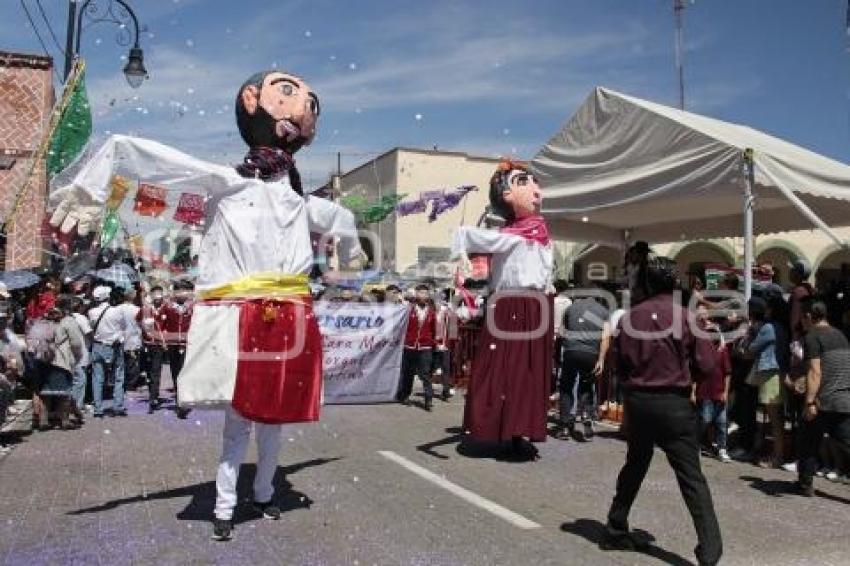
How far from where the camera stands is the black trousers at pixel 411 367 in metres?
11.8

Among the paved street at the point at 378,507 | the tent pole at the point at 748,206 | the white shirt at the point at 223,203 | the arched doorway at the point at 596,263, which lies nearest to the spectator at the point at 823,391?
the paved street at the point at 378,507

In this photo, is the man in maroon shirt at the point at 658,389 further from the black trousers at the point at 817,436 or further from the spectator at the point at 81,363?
the spectator at the point at 81,363

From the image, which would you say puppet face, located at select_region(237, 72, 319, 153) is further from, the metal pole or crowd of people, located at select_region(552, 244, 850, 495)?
the metal pole

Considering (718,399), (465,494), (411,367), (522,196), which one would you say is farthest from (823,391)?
(411,367)

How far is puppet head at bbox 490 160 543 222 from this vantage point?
8.08 meters

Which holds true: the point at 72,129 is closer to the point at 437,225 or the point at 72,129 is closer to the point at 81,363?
the point at 81,363

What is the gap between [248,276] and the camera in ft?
17.3

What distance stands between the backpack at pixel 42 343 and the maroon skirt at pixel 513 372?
183 inches

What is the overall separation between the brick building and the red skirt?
13958 mm

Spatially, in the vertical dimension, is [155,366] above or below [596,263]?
below

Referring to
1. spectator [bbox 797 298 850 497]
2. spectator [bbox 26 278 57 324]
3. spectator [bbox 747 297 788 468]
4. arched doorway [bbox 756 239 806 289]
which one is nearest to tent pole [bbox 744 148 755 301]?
spectator [bbox 747 297 788 468]

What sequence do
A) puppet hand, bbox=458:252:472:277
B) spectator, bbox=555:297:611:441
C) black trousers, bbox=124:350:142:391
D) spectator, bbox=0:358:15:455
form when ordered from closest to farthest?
1. puppet hand, bbox=458:252:472:277
2. spectator, bbox=0:358:15:455
3. spectator, bbox=555:297:611:441
4. black trousers, bbox=124:350:142:391

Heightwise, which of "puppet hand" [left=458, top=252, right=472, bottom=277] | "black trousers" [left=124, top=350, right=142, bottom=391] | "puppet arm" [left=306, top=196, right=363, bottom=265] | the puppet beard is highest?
the puppet beard

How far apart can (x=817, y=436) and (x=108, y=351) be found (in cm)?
809
